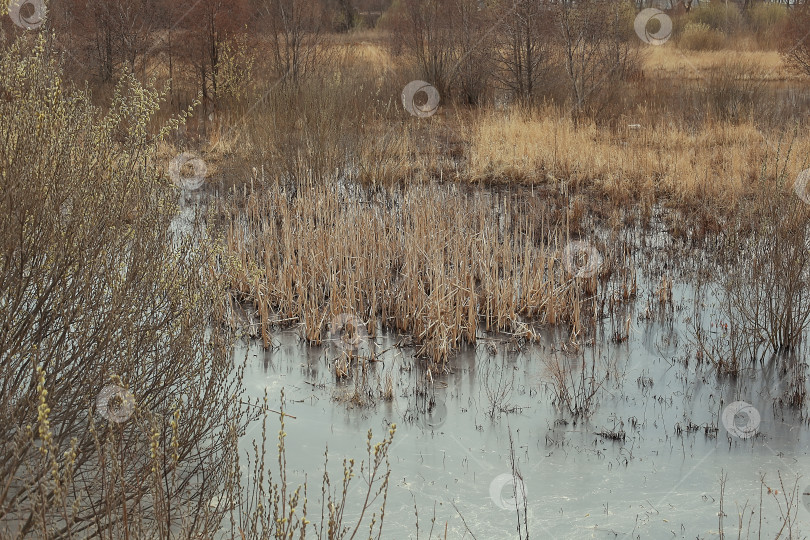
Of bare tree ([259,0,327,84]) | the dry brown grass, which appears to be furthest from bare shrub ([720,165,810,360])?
bare tree ([259,0,327,84])

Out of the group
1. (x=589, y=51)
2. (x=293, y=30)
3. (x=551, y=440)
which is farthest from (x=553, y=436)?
(x=589, y=51)

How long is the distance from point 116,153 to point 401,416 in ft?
7.56

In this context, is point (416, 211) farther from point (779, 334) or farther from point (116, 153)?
point (116, 153)

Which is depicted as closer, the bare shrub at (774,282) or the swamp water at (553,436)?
the swamp water at (553,436)

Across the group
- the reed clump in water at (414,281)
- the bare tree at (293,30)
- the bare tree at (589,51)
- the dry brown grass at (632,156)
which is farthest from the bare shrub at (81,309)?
the bare tree at (589,51)

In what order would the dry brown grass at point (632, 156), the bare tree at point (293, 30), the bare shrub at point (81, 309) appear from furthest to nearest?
the bare tree at point (293, 30), the dry brown grass at point (632, 156), the bare shrub at point (81, 309)

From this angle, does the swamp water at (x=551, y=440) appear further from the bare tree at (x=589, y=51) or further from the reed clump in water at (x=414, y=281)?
the bare tree at (x=589, y=51)

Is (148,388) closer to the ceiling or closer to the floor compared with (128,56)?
closer to the floor

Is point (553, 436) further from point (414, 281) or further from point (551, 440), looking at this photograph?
point (414, 281)

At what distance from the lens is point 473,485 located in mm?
4520

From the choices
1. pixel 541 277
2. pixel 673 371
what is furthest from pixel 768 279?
pixel 541 277

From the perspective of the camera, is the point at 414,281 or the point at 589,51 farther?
the point at 589,51

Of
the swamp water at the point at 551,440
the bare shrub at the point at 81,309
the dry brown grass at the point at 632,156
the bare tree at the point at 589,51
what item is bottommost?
the swamp water at the point at 551,440

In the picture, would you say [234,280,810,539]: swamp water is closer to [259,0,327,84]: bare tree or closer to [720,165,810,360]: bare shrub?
[720,165,810,360]: bare shrub
